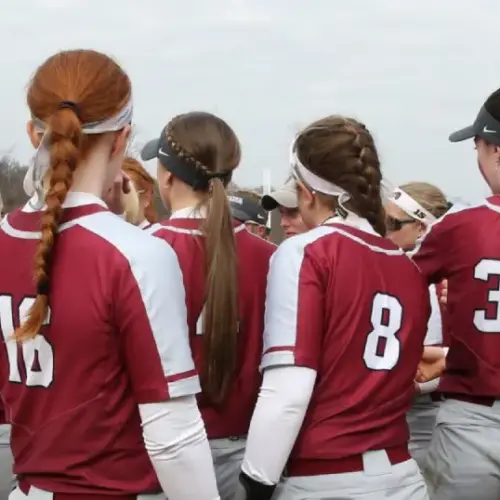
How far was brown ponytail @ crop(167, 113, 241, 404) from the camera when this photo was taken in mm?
2854

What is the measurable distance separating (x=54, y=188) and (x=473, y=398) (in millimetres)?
1898

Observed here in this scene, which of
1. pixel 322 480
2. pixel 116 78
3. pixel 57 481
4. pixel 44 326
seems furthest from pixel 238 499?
pixel 116 78

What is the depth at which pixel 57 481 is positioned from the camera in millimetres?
2129

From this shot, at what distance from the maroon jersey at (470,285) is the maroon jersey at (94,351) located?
4.64ft

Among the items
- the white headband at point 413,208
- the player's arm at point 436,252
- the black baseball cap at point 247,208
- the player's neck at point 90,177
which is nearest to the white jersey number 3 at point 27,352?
the player's neck at point 90,177

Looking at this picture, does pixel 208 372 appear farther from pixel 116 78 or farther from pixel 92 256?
pixel 116 78

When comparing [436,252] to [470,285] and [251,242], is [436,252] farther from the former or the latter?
[251,242]

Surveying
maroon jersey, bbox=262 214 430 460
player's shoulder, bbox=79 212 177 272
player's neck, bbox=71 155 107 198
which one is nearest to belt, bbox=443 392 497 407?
maroon jersey, bbox=262 214 430 460

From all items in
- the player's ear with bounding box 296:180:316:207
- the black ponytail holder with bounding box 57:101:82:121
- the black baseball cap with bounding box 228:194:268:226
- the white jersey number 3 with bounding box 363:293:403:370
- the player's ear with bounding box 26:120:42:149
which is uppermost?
the black ponytail holder with bounding box 57:101:82:121

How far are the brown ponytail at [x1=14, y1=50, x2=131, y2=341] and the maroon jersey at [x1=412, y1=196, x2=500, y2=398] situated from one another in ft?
5.02

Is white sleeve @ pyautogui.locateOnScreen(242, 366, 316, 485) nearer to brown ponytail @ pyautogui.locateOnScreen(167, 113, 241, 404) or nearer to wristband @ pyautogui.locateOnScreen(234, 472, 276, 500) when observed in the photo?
wristband @ pyautogui.locateOnScreen(234, 472, 276, 500)

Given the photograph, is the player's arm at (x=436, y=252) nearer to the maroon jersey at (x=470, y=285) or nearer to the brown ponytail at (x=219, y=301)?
the maroon jersey at (x=470, y=285)

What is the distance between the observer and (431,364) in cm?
396

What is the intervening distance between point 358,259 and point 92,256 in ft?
3.23
